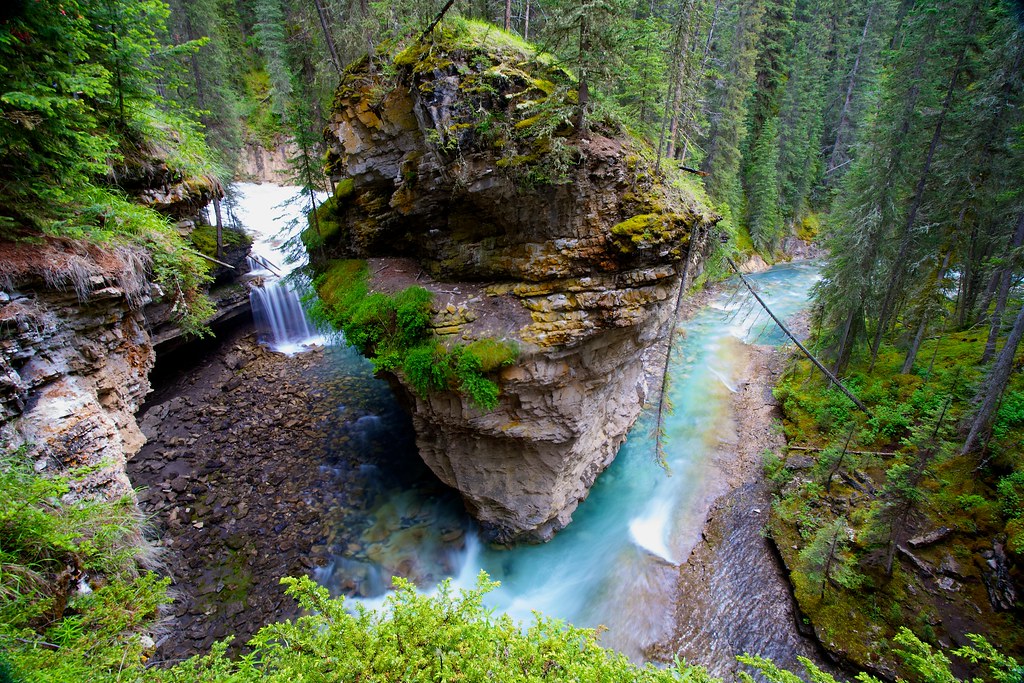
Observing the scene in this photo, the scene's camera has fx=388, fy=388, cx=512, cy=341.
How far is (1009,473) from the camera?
8906 mm

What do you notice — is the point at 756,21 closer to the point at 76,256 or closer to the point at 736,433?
the point at 736,433

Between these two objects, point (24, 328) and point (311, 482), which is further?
point (311, 482)

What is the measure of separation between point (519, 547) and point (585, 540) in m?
1.91

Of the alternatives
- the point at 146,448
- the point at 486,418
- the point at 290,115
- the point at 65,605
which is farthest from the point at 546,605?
the point at 290,115

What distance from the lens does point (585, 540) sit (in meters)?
10.9

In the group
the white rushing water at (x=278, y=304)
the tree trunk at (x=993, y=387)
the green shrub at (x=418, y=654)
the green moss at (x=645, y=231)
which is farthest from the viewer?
the white rushing water at (x=278, y=304)

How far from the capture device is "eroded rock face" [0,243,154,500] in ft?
16.4

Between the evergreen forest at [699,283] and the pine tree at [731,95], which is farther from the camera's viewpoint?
the pine tree at [731,95]

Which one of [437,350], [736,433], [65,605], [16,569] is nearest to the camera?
[16,569]

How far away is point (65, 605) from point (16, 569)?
0.75 meters

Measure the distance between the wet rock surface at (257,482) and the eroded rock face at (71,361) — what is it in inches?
78.6

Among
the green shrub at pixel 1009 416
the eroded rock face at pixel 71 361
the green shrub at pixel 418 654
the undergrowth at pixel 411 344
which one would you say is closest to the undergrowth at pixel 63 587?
the eroded rock face at pixel 71 361

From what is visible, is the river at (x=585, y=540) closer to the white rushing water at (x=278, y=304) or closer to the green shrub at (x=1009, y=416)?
the green shrub at (x=1009, y=416)

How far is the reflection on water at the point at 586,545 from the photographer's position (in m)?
9.19
